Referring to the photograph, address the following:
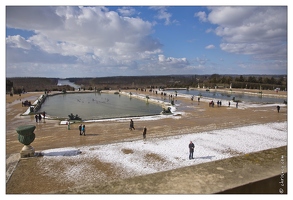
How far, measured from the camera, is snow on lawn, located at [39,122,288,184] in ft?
28.5

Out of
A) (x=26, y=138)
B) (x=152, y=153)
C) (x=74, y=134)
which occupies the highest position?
(x=26, y=138)

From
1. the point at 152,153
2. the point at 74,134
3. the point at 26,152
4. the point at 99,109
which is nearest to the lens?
the point at 26,152

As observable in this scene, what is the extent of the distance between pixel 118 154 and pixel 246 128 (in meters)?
9.74

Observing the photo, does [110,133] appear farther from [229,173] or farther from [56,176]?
[229,173]

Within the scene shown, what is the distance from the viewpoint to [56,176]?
8109mm

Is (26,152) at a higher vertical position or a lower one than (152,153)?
higher

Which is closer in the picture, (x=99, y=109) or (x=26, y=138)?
(x=26, y=138)

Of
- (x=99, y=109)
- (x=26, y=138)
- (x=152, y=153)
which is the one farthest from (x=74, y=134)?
(x=99, y=109)

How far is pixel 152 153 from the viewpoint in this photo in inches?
417

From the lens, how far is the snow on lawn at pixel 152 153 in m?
8.67

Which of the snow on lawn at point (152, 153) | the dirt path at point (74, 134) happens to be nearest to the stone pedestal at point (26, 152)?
the dirt path at point (74, 134)

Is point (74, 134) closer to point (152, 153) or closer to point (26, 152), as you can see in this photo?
point (26, 152)

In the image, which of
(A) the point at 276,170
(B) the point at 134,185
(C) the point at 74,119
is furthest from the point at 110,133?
(A) the point at 276,170

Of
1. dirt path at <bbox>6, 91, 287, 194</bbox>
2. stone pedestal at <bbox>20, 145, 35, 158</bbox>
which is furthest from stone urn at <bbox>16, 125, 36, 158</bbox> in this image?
dirt path at <bbox>6, 91, 287, 194</bbox>
